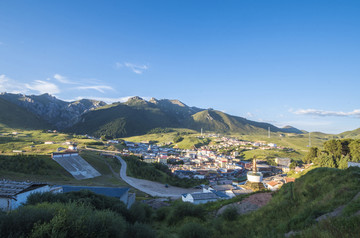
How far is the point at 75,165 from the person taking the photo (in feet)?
161

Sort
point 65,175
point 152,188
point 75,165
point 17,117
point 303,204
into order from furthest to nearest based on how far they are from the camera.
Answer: point 17,117
point 75,165
point 152,188
point 65,175
point 303,204

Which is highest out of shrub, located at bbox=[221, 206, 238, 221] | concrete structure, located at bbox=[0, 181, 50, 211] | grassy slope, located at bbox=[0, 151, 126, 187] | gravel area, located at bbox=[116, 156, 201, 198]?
concrete structure, located at bbox=[0, 181, 50, 211]

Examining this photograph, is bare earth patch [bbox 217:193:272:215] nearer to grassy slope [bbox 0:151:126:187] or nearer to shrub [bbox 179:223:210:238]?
shrub [bbox 179:223:210:238]

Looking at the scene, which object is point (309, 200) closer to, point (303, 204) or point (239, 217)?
point (303, 204)

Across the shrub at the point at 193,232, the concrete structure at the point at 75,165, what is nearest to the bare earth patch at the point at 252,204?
the shrub at the point at 193,232

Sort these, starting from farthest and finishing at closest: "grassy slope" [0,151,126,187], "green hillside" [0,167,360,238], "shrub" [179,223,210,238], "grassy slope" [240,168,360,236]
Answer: "grassy slope" [0,151,126,187]
"shrub" [179,223,210,238]
"grassy slope" [240,168,360,236]
"green hillside" [0,167,360,238]

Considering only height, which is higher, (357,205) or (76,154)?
(357,205)

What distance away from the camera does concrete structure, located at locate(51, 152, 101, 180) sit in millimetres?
46088

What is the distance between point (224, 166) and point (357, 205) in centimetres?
8810

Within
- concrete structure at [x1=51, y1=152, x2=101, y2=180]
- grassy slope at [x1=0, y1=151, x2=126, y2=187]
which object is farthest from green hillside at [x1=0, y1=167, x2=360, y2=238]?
concrete structure at [x1=51, y1=152, x2=101, y2=180]

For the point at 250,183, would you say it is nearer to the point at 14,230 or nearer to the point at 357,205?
the point at 357,205

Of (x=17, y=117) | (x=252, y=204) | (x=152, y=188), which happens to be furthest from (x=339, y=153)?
(x=17, y=117)

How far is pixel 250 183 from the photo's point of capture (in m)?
29.8

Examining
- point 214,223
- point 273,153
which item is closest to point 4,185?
point 214,223
